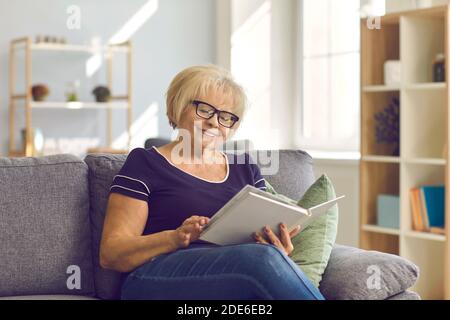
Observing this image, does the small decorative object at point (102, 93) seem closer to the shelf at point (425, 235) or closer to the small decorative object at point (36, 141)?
the small decorative object at point (36, 141)

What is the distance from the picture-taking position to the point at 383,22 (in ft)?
12.5

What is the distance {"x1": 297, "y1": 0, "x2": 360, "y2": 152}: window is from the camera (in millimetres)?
4762

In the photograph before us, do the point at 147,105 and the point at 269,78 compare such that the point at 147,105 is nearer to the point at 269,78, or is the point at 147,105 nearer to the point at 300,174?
the point at 269,78

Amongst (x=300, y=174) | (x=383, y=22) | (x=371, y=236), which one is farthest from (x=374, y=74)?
(x=300, y=174)

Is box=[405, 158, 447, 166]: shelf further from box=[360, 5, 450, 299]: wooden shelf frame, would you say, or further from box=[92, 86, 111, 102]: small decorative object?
box=[92, 86, 111, 102]: small decorative object

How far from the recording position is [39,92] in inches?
208

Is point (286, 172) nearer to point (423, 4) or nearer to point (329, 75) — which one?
point (423, 4)

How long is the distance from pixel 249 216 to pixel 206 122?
0.45 metres

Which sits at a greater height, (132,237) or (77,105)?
(77,105)

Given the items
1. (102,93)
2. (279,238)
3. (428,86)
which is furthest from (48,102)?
(279,238)

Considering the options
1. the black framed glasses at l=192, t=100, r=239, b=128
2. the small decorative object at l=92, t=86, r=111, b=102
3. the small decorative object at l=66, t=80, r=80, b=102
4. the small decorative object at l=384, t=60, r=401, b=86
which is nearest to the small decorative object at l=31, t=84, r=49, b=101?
the small decorative object at l=66, t=80, r=80, b=102

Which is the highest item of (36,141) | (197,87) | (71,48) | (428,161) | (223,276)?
(71,48)

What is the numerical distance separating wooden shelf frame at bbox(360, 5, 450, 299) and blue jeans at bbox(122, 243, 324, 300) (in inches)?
73.0
